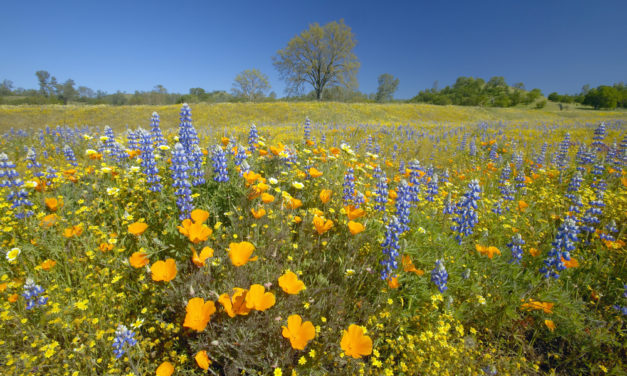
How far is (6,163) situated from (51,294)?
7.02ft

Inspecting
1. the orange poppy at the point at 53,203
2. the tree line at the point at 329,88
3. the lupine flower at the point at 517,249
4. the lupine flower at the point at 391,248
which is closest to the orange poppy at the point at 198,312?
the lupine flower at the point at 391,248

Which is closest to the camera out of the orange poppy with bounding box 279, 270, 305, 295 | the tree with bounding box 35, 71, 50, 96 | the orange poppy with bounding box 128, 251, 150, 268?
the orange poppy with bounding box 279, 270, 305, 295

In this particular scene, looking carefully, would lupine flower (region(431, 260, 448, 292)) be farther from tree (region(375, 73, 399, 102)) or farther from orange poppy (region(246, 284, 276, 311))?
tree (region(375, 73, 399, 102))

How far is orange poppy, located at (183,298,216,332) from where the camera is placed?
1714mm

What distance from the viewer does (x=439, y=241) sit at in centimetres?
288

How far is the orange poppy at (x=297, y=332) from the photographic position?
64.7 inches

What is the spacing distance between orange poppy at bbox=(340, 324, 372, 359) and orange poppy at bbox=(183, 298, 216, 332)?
3.11 feet

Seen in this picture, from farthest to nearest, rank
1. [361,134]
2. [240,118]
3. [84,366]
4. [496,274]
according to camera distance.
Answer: [240,118], [361,134], [496,274], [84,366]

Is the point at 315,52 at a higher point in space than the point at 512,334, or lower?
higher

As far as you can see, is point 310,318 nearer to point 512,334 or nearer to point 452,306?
point 452,306

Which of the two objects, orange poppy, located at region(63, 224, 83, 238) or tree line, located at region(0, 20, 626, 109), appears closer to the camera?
orange poppy, located at region(63, 224, 83, 238)

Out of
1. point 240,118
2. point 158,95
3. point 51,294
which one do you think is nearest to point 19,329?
point 51,294

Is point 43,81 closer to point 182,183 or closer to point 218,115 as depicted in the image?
point 218,115

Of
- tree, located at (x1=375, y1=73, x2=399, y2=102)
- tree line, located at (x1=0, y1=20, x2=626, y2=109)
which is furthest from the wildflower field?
tree, located at (x1=375, y1=73, x2=399, y2=102)
